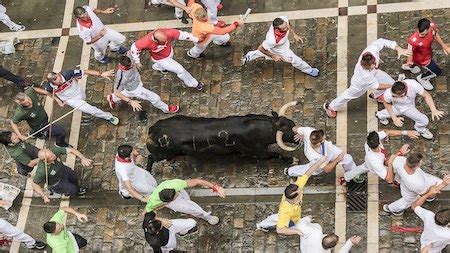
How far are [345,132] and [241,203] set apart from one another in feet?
7.70

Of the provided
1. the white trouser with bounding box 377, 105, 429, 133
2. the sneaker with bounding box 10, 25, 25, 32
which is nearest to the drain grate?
the white trouser with bounding box 377, 105, 429, 133

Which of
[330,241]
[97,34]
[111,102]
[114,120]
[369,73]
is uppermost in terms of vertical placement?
[97,34]

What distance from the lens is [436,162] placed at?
412 inches

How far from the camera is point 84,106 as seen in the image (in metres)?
11.8

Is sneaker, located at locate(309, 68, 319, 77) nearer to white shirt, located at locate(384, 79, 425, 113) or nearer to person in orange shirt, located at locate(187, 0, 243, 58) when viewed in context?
person in orange shirt, located at locate(187, 0, 243, 58)

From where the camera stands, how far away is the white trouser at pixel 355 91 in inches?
412

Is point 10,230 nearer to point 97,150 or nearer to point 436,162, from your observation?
point 97,150

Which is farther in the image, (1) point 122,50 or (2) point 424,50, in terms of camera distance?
(1) point 122,50

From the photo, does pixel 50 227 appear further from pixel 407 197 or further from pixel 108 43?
pixel 407 197

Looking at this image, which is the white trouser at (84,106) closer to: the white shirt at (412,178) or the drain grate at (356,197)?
the drain grate at (356,197)

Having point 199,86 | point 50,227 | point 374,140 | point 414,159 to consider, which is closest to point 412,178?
point 414,159

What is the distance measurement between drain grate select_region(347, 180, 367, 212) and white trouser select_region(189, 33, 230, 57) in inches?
156

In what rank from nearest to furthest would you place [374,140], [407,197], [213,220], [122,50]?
[374,140], [407,197], [213,220], [122,50]

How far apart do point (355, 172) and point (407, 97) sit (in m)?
1.50
